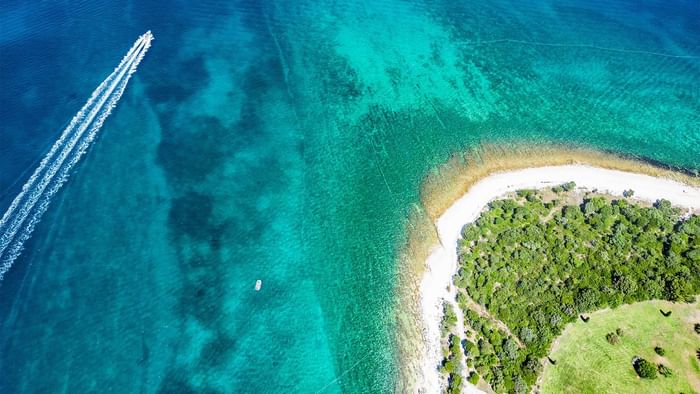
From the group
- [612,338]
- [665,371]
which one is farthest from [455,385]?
[665,371]

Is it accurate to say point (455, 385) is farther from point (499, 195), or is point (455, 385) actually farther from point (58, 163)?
point (58, 163)

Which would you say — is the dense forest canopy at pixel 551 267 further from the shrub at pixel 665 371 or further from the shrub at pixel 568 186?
the shrub at pixel 665 371

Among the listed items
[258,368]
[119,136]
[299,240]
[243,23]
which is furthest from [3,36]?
[258,368]

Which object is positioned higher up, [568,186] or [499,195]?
[568,186]

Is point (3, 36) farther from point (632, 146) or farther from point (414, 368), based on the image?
point (632, 146)

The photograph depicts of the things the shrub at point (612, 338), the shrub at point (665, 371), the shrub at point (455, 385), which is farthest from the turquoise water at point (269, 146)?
the shrub at point (665, 371)

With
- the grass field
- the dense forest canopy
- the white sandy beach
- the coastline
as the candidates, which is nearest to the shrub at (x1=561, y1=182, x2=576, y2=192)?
the dense forest canopy
